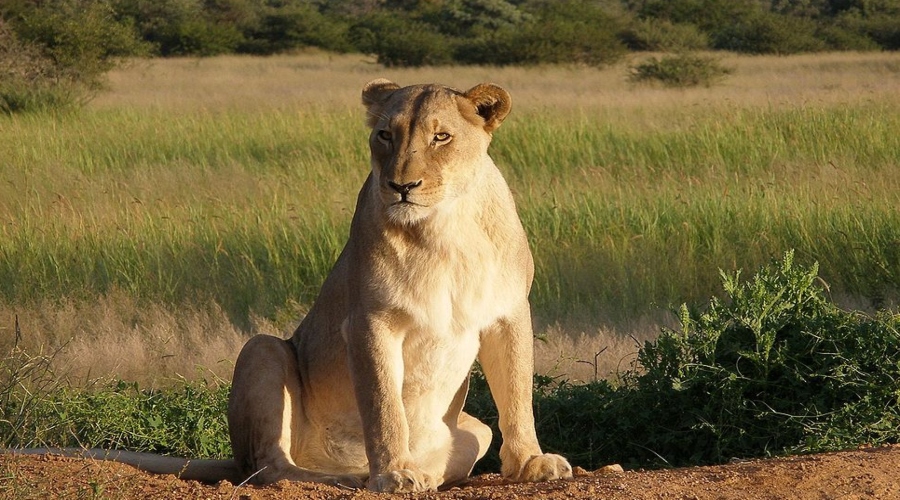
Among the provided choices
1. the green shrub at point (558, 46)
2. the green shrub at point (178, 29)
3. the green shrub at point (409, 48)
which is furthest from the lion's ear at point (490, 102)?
the green shrub at point (178, 29)

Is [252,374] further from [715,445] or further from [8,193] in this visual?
[8,193]

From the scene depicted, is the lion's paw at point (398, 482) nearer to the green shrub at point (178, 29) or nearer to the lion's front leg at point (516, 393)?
the lion's front leg at point (516, 393)

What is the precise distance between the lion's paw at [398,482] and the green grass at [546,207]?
13.4ft

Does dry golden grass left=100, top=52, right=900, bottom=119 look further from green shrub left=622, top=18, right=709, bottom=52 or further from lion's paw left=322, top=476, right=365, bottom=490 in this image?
lion's paw left=322, top=476, right=365, bottom=490

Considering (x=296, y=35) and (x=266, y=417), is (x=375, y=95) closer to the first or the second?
(x=266, y=417)

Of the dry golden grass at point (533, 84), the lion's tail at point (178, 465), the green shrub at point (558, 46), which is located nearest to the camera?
the lion's tail at point (178, 465)

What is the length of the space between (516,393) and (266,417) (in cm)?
97

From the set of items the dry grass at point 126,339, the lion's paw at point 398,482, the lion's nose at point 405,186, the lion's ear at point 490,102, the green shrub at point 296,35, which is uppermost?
the lion's ear at point 490,102

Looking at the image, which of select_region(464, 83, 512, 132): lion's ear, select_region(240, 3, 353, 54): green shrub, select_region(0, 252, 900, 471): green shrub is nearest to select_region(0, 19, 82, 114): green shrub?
select_region(0, 252, 900, 471): green shrub

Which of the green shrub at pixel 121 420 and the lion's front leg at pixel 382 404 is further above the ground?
the lion's front leg at pixel 382 404

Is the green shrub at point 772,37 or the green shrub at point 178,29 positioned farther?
the green shrub at point 178,29

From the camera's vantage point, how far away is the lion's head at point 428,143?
406 cm

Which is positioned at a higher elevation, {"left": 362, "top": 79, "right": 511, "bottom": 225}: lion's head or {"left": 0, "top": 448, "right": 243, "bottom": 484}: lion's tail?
{"left": 362, "top": 79, "right": 511, "bottom": 225}: lion's head

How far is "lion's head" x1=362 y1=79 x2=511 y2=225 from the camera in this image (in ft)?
13.3
